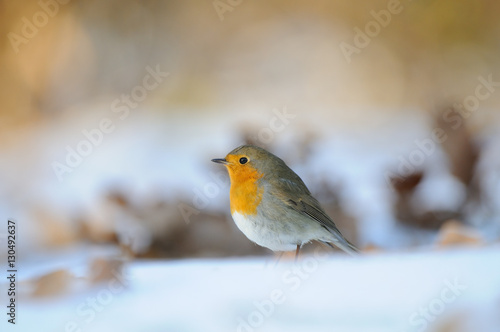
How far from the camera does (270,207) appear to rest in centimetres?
71

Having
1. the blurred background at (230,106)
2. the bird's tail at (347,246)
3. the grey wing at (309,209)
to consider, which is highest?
the blurred background at (230,106)

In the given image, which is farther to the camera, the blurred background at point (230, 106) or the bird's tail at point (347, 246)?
the blurred background at point (230, 106)

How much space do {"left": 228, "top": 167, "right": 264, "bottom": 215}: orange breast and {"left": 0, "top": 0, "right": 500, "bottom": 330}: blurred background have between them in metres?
0.82

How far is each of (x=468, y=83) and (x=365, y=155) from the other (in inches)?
27.2

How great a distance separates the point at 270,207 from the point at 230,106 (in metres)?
1.54

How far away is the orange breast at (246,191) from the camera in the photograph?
70 cm

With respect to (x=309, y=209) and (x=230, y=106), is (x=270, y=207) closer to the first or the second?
(x=309, y=209)

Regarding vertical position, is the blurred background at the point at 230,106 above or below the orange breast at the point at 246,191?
above

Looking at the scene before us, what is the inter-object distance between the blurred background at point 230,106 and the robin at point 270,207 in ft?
2.71

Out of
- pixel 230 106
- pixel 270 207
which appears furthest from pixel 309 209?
pixel 230 106

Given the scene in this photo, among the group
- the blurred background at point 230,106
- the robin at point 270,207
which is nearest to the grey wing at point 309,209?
the robin at point 270,207

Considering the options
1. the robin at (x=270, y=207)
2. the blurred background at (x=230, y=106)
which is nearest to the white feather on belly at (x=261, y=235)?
the robin at (x=270, y=207)

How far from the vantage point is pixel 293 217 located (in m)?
0.71

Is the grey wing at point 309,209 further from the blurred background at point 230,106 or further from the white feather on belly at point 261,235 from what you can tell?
the blurred background at point 230,106
